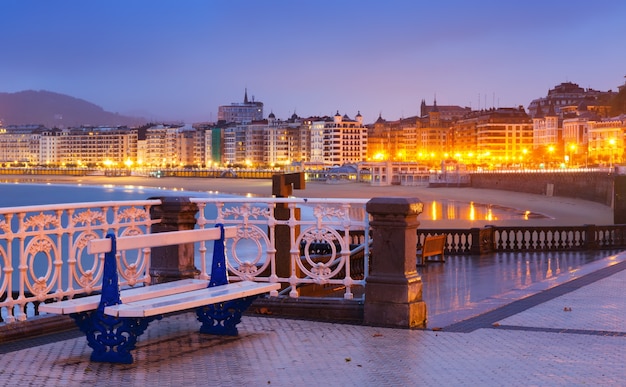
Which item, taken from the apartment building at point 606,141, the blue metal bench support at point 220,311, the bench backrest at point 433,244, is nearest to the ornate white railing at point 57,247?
the blue metal bench support at point 220,311

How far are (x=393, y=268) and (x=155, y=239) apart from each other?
9.07 ft

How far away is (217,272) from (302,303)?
5.12ft

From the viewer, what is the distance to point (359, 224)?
10.0 m

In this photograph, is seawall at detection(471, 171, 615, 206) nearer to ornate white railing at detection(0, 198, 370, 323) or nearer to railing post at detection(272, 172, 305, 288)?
railing post at detection(272, 172, 305, 288)

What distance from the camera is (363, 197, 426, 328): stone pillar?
31.3ft

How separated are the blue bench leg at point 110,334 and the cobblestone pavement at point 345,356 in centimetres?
11

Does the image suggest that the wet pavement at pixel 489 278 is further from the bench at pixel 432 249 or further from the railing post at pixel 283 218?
the railing post at pixel 283 218

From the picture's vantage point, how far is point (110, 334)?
7.63 metres

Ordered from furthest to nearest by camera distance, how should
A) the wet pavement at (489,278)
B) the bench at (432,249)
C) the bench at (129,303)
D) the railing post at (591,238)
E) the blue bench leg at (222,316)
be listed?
the railing post at (591,238), the bench at (432,249), the wet pavement at (489,278), the blue bench leg at (222,316), the bench at (129,303)

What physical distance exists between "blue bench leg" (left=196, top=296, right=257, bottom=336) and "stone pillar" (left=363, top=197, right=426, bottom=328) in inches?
64.7

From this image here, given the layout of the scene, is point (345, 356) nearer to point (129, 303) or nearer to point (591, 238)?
point (129, 303)

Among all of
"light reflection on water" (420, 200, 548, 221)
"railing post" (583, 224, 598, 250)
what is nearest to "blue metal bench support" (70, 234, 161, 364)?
"railing post" (583, 224, 598, 250)

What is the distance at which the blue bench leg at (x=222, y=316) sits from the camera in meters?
8.77

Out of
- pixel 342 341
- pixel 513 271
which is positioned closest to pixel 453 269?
pixel 513 271
